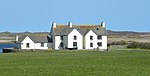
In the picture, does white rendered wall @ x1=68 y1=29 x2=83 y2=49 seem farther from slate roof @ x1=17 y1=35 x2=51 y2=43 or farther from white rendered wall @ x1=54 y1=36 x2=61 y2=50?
slate roof @ x1=17 y1=35 x2=51 y2=43

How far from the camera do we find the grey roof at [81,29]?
363 ft

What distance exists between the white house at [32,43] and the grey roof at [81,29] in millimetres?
3714

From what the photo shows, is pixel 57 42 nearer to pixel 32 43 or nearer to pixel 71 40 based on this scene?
pixel 71 40

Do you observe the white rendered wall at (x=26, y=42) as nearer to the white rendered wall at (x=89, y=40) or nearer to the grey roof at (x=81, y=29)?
the grey roof at (x=81, y=29)

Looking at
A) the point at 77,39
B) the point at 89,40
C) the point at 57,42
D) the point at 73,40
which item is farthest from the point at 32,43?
the point at 89,40

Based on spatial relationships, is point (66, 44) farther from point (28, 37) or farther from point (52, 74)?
point (52, 74)

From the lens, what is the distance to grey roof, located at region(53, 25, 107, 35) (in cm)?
11062

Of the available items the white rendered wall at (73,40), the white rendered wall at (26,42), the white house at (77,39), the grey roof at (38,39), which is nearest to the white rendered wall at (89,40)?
the white house at (77,39)

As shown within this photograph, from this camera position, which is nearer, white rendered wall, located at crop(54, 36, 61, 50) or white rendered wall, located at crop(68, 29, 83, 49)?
white rendered wall, located at crop(68, 29, 83, 49)

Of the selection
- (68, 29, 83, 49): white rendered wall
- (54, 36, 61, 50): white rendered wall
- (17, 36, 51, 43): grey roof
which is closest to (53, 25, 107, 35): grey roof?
(68, 29, 83, 49): white rendered wall

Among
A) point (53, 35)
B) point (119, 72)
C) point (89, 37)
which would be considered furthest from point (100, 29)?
point (119, 72)

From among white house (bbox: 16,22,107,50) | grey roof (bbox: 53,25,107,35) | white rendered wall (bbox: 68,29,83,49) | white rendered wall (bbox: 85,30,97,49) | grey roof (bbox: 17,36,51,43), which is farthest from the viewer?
grey roof (bbox: 17,36,51,43)

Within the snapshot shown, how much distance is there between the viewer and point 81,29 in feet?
371

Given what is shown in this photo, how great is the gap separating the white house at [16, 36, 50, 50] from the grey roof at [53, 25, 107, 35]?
12.2ft
